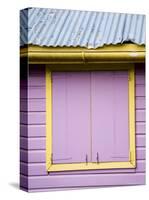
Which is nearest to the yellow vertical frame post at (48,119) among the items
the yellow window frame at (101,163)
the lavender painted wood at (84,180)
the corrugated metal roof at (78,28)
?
the yellow window frame at (101,163)

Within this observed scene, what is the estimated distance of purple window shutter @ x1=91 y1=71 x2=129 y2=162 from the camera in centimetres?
570

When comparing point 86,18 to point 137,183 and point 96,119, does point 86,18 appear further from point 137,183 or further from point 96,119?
point 137,183

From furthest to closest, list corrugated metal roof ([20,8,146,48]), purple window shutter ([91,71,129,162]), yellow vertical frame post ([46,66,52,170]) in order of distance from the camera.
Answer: purple window shutter ([91,71,129,162]), yellow vertical frame post ([46,66,52,170]), corrugated metal roof ([20,8,146,48])


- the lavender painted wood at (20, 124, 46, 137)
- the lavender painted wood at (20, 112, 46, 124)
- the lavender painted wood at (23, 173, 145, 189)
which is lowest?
the lavender painted wood at (23, 173, 145, 189)

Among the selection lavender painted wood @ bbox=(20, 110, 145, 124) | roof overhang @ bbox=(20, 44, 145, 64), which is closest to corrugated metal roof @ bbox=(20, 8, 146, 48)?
roof overhang @ bbox=(20, 44, 145, 64)

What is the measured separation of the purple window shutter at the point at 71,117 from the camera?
5.62 meters

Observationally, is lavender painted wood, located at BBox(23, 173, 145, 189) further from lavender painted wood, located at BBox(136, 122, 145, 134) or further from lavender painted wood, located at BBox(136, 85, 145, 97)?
lavender painted wood, located at BBox(136, 85, 145, 97)

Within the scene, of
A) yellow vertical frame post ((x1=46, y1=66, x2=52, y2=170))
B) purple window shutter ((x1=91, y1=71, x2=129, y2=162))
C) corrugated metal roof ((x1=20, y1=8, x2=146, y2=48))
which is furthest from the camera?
purple window shutter ((x1=91, y1=71, x2=129, y2=162))

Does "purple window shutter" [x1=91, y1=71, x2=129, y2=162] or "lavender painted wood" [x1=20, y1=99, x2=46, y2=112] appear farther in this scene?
"purple window shutter" [x1=91, y1=71, x2=129, y2=162]

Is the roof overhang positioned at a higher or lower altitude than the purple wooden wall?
higher

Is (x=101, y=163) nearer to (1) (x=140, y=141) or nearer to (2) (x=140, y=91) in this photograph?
(1) (x=140, y=141)

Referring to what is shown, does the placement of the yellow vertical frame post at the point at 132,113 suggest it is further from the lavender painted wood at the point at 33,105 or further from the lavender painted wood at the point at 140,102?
the lavender painted wood at the point at 33,105

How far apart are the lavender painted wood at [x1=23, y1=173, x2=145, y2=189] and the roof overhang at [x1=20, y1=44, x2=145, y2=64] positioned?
852mm

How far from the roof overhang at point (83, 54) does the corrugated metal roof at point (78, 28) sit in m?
0.04
